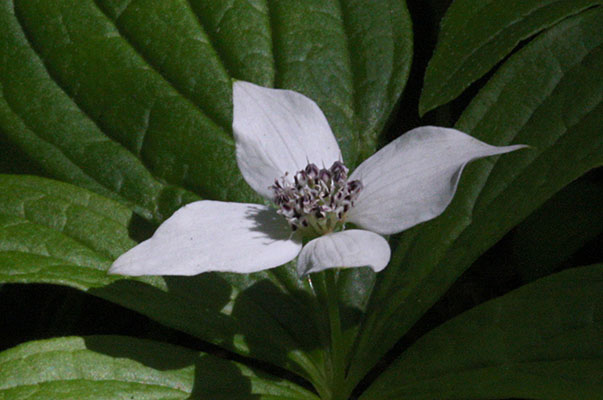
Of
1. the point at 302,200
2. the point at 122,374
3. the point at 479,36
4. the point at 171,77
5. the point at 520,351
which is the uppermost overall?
the point at 479,36

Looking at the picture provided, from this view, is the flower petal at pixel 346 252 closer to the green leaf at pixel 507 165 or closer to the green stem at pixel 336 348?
the green stem at pixel 336 348

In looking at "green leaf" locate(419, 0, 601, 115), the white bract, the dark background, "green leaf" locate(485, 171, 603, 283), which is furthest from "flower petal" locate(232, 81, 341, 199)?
"green leaf" locate(485, 171, 603, 283)

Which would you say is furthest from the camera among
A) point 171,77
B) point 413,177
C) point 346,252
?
point 171,77

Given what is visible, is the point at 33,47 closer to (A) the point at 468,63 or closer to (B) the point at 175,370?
(B) the point at 175,370

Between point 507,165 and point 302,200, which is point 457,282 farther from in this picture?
point 302,200

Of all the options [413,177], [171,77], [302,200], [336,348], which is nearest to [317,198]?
[302,200]

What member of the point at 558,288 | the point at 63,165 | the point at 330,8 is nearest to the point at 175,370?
the point at 63,165
